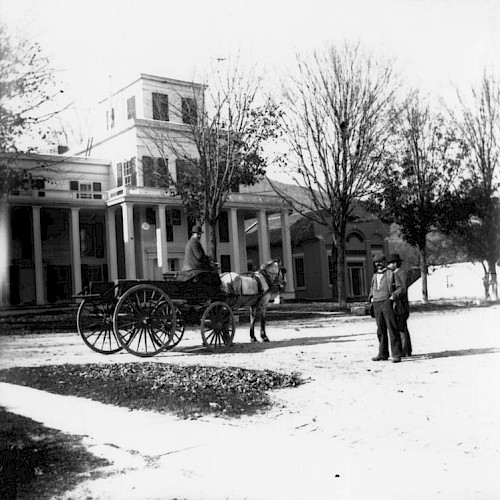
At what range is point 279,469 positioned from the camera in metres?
4.27

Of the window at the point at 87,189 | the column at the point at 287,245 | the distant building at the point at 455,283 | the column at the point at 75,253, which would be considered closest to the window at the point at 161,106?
the window at the point at 87,189

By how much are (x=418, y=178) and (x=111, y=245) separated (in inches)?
605

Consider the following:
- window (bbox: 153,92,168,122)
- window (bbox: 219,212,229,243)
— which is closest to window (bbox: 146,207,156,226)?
window (bbox: 219,212,229,243)

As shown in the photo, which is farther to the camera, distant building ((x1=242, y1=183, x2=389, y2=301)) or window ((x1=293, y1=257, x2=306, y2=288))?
window ((x1=293, y1=257, x2=306, y2=288))

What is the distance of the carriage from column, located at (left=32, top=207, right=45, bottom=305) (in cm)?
1864

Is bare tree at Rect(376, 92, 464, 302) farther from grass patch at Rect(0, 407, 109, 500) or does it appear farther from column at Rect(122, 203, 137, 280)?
grass patch at Rect(0, 407, 109, 500)

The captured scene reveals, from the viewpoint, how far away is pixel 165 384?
25.2 feet

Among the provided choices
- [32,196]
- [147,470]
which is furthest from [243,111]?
→ [147,470]

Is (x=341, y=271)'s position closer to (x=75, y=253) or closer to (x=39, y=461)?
(x=75, y=253)

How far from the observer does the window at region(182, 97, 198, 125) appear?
2233 cm

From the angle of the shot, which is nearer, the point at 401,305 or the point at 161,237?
the point at 401,305

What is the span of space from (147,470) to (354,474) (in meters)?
1.44

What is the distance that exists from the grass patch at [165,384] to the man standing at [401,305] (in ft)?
7.64

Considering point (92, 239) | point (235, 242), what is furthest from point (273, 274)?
point (92, 239)
